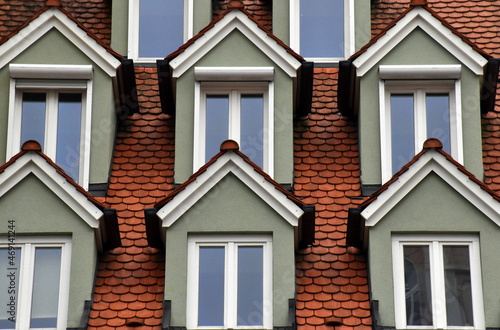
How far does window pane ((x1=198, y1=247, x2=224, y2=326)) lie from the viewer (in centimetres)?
3008

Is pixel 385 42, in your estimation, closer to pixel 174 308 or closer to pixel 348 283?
pixel 348 283

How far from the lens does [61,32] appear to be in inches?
1335

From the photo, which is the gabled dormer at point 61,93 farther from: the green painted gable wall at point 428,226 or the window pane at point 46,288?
the green painted gable wall at point 428,226

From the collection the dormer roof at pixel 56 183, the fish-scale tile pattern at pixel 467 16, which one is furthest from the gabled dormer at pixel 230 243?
the fish-scale tile pattern at pixel 467 16

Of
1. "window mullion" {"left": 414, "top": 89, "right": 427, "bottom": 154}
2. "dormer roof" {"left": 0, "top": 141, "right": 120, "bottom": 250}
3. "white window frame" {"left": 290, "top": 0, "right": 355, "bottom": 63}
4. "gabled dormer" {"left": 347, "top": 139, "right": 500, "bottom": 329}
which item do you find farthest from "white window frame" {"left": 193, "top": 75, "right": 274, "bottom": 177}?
"window mullion" {"left": 414, "top": 89, "right": 427, "bottom": 154}

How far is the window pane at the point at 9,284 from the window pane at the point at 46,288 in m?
0.36

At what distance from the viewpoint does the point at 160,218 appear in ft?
101

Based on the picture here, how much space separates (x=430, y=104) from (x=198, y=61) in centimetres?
527

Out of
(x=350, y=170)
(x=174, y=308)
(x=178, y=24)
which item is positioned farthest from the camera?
(x=178, y=24)

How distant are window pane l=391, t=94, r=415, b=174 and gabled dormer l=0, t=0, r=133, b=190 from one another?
6228 mm

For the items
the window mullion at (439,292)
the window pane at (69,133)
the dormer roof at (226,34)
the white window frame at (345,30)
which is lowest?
the window mullion at (439,292)

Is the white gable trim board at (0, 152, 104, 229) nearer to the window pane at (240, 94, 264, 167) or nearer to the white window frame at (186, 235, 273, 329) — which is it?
the white window frame at (186, 235, 273, 329)

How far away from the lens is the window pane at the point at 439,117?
1299 inches

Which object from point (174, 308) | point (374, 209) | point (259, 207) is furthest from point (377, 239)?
point (174, 308)
